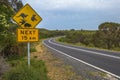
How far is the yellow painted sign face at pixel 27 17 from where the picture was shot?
15.1 meters

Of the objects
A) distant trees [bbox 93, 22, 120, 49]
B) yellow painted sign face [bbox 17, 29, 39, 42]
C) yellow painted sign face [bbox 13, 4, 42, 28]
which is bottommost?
distant trees [bbox 93, 22, 120, 49]

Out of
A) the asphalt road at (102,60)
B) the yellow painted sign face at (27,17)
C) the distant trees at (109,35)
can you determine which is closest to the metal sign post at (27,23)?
the yellow painted sign face at (27,17)

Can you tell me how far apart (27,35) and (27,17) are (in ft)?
2.87

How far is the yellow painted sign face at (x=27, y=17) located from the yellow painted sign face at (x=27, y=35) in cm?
31

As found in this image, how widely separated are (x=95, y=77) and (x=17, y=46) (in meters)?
9.04

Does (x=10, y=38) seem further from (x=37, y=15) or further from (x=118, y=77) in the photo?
(x=118, y=77)

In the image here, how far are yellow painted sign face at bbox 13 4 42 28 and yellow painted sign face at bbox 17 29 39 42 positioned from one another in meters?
0.31

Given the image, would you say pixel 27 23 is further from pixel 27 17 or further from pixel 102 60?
pixel 102 60

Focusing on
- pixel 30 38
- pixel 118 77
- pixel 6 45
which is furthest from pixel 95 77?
pixel 6 45

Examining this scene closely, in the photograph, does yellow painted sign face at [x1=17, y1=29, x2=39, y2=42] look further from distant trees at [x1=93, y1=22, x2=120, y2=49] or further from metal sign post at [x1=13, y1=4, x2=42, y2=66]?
distant trees at [x1=93, y1=22, x2=120, y2=49]

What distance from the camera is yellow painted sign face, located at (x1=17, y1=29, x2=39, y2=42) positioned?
14.8 meters

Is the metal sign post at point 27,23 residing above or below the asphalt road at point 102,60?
above

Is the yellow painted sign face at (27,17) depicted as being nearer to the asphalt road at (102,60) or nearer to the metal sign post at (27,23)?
the metal sign post at (27,23)

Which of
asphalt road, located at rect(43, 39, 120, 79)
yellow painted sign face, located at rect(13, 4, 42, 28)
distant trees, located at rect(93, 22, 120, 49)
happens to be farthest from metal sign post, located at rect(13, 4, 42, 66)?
distant trees, located at rect(93, 22, 120, 49)
